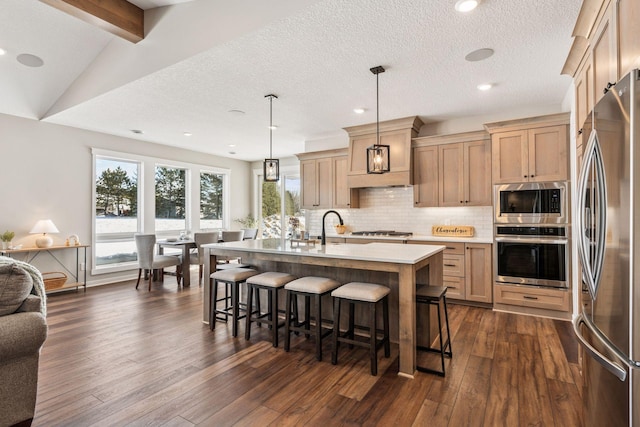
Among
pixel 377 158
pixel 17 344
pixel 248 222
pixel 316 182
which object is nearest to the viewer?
pixel 17 344

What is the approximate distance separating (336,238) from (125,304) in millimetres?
→ 3225

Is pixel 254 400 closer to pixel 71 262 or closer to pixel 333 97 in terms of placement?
pixel 333 97

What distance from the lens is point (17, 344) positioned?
5.70ft

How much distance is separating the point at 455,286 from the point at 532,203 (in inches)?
56.0

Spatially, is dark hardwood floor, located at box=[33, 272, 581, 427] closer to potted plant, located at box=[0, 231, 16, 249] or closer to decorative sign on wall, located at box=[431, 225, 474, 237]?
decorative sign on wall, located at box=[431, 225, 474, 237]

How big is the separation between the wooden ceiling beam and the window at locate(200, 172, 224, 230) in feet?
14.8

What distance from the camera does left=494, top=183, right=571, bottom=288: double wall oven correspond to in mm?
3875

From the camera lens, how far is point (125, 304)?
181 inches

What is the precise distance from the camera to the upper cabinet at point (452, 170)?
15.1ft

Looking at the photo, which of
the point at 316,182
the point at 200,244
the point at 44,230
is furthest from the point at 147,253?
the point at 316,182

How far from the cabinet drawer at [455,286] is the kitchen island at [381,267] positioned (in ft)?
4.51

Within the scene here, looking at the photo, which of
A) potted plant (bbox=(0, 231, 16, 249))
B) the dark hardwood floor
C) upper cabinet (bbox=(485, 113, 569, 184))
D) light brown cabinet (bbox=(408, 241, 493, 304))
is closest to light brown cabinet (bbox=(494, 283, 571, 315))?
Result: light brown cabinet (bbox=(408, 241, 493, 304))

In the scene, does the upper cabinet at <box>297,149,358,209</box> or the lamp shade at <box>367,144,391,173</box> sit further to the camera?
the upper cabinet at <box>297,149,358,209</box>

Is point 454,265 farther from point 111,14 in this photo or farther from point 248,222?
point 248,222
